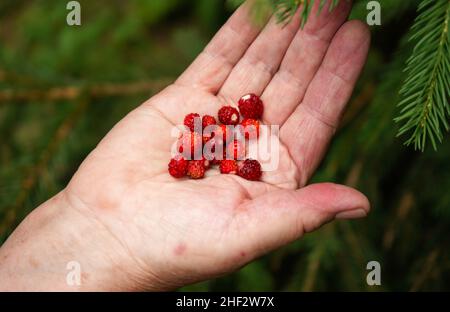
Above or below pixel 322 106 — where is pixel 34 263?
below

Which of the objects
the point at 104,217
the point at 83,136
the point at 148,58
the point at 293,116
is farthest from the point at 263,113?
the point at 148,58

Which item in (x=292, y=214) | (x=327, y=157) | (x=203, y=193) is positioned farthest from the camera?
(x=327, y=157)

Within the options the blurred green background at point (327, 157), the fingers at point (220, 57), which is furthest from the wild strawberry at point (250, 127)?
the blurred green background at point (327, 157)

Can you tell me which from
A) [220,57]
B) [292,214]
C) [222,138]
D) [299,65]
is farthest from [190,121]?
[292,214]

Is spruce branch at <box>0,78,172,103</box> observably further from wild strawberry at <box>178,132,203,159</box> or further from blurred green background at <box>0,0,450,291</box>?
wild strawberry at <box>178,132,203,159</box>

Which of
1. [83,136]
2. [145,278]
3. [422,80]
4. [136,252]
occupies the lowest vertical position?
[145,278]

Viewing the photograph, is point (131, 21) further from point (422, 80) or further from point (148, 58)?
point (422, 80)

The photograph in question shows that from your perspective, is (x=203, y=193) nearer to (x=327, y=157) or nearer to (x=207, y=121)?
(x=207, y=121)
